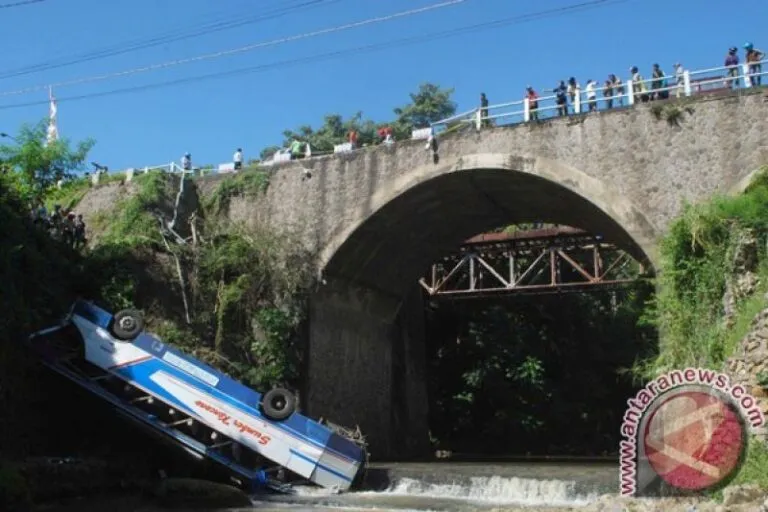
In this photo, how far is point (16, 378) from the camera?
15195mm

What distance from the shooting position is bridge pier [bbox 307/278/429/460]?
22516 millimetres

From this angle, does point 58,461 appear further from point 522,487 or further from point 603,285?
point 603,285

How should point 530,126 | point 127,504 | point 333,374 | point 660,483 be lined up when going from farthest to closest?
1. point 333,374
2. point 530,126
3. point 127,504
4. point 660,483

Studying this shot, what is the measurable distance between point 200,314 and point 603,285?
1413 centimetres

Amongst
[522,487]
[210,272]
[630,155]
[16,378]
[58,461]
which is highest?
[630,155]

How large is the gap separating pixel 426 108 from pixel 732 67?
1515 inches

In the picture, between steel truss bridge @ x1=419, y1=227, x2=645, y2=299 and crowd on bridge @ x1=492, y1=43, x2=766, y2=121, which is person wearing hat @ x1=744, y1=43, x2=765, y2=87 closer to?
crowd on bridge @ x1=492, y1=43, x2=766, y2=121

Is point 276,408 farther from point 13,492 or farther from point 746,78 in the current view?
point 746,78

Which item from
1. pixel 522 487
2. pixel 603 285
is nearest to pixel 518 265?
pixel 603 285

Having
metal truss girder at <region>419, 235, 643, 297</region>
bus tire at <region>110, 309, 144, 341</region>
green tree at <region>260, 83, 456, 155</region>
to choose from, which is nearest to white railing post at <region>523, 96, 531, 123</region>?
metal truss girder at <region>419, 235, 643, 297</region>

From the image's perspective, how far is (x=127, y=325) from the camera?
15.8 m

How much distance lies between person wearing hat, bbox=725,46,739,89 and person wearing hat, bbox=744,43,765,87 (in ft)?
0.85

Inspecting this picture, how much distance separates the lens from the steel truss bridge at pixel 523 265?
28.4 meters

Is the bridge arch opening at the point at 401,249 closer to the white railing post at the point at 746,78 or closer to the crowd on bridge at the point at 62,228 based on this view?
the white railing post at the point at 746,78
